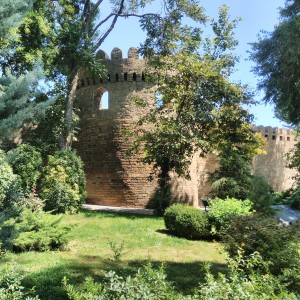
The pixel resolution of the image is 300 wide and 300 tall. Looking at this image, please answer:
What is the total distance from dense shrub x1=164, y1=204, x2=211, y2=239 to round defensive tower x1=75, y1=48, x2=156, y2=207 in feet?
21.8

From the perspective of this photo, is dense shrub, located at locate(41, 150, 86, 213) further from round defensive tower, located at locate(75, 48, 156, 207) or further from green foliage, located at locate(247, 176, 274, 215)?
green foliage, located at locate(247, 176, 274, 215)

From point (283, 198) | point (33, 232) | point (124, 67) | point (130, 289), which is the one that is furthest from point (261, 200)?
point (283, 198)

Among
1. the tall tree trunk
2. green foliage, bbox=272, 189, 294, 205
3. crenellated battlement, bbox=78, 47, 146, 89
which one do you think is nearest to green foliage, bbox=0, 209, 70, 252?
the tall tree trunk

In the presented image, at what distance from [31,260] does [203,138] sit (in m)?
9.54

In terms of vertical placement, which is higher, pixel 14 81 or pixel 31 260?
pixel 14 81

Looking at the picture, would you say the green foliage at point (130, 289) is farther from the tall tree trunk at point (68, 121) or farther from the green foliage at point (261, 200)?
the tall tree trunk at point (68, 121)

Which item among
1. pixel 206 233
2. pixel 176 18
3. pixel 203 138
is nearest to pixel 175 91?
pixel 203 138

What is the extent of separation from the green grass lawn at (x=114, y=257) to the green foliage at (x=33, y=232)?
29 centimetres

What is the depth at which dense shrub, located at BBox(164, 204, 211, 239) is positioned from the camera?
1024 cm

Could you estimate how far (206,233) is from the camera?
10328 mm

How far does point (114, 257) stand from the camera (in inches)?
239

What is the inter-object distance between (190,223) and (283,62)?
8794mm

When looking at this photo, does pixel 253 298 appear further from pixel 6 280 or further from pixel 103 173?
pixel 103 173

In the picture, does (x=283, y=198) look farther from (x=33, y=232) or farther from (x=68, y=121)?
(x=33, y=232)
